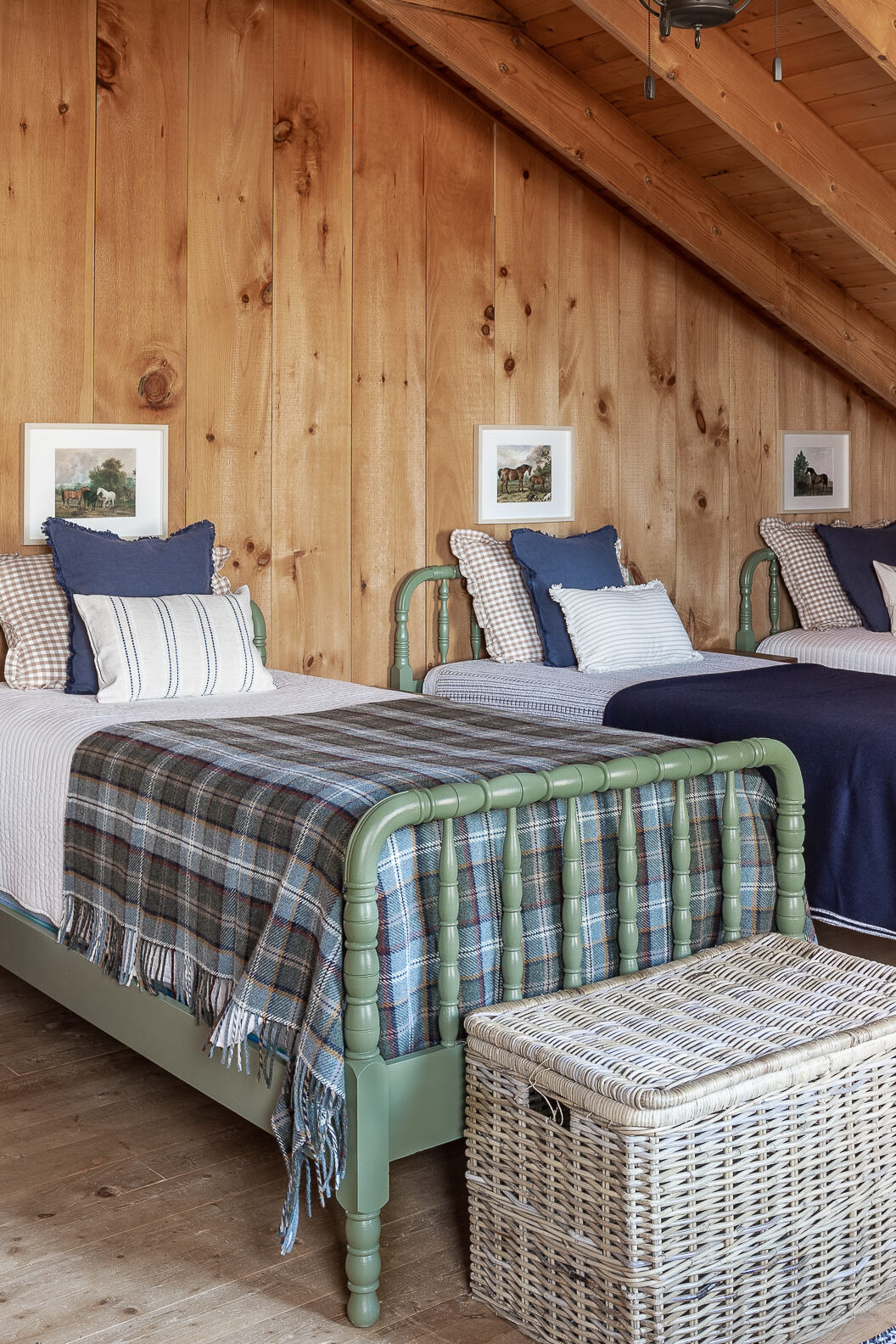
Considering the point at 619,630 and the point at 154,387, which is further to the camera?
the point at 619,630

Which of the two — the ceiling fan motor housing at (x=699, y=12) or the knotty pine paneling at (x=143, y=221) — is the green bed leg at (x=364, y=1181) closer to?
the ceiling fan motor housing at (x=699, y=12)

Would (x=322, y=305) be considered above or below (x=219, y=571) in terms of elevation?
above

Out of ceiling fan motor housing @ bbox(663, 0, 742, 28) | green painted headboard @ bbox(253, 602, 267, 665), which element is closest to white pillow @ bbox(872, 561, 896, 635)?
green painted headboard @ bbox(253, 602, 267, 665)

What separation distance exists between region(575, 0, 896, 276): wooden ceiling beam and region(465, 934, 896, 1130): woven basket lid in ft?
7.56

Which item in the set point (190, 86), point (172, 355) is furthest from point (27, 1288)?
point (190, 86)

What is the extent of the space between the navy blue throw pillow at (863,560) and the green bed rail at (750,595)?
23 cm

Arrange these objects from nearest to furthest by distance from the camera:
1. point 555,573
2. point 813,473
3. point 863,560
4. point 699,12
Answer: point 699,12, point 555,573, point 863,560, point 813,473

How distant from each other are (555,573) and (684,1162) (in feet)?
8.96

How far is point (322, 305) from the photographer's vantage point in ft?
13.8

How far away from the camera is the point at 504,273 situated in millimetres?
4559

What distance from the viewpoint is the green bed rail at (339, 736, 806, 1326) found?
6.52 ft

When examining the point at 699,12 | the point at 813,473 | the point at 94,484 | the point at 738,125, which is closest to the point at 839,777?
the point at 699,12

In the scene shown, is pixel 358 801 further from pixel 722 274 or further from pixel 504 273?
pixel 722 274

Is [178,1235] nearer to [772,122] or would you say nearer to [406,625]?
[406,625]
